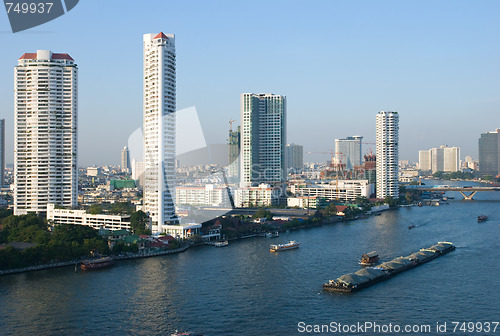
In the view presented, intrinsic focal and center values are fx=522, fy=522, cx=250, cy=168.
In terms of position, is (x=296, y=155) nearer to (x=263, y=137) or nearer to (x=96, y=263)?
(x=263, y=137)

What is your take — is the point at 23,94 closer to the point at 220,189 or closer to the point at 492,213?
the point at 220,189

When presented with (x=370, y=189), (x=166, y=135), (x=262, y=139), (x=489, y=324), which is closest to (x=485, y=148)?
(x=370, y=189)

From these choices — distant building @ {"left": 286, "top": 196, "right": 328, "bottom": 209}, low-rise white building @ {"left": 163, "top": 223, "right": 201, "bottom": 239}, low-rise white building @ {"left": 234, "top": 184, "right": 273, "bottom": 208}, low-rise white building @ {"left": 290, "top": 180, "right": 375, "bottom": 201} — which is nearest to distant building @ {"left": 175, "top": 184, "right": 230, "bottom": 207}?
low-rise white building @ {"left": 234, "top": 184, "right": 273, "bottom": 208}

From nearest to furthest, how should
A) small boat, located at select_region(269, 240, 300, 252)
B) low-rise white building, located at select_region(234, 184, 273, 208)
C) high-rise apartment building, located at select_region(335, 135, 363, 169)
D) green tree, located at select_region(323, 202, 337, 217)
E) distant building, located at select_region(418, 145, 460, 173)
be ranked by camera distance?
1. small boat, located at select_region(269, 240, 300, 252)
2. green tree, located at select_region(323, 202, 337, 217)
3. low-rise white building, located at select_region(234, 184, 273, 208)
4. high-rise apartment building, located at select_region(335, 135, 363, 169)
5. distant building, located at select_region(418, 145, 460, 173)
